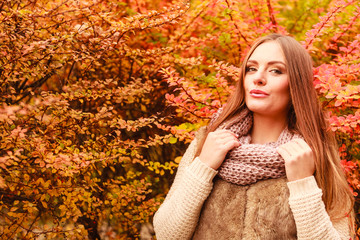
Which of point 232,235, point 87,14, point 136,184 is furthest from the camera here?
point 136,184

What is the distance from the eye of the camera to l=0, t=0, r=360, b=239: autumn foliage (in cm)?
200

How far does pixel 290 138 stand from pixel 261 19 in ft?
5.42

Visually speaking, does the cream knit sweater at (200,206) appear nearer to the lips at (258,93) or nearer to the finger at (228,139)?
the finger at (228,139)

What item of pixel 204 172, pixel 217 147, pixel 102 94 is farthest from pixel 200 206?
pixel 102 94

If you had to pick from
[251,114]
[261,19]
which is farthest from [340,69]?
[261,19]

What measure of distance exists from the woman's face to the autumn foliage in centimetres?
33

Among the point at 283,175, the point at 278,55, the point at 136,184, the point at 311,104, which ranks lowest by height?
the point at 136,184

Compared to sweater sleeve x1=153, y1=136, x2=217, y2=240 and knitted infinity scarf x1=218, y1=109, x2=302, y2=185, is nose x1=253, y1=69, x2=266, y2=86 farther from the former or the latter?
sweater sleeve x1=153, y1=136, x2=217, y2=240

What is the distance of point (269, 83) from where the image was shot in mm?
1741

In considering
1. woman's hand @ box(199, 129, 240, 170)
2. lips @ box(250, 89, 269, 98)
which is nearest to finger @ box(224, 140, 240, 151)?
woman's hand @ box(199, 129, 240, 170)

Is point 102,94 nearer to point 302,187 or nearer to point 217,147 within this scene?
point 217,147

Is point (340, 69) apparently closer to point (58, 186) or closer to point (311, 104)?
point (311, 104)

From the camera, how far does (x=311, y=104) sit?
1.80m

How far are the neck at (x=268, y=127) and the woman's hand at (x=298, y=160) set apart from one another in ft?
0.76
